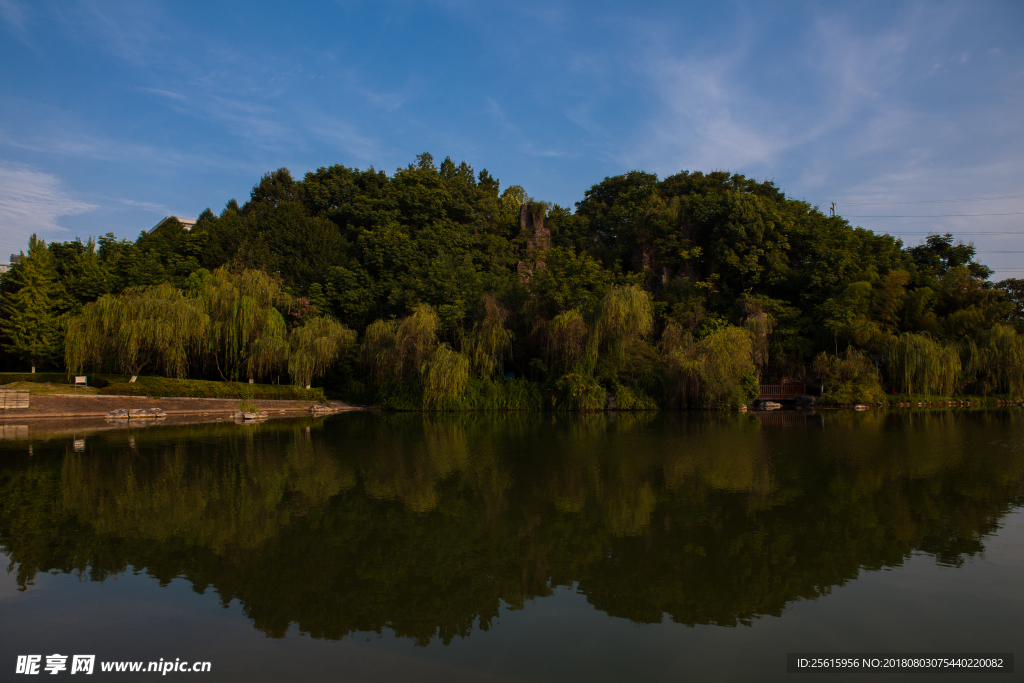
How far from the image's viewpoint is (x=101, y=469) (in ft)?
43.0

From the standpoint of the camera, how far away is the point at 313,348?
30.8 meters

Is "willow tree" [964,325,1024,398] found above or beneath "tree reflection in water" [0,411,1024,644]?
above

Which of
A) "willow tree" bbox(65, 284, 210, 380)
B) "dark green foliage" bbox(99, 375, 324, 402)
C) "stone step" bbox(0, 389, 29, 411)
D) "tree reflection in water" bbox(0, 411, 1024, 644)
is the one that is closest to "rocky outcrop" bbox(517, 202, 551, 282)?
"dark green foliage" bbox(99, 375, 324, 402)

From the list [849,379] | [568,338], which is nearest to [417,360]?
[568,338]

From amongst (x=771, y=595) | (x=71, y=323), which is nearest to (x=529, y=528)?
(x=771, y=595)

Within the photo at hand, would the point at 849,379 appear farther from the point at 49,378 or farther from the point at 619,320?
the point at 49,378

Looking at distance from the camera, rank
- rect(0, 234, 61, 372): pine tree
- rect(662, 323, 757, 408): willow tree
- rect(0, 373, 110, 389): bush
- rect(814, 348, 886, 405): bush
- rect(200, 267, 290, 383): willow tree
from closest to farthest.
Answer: rect(0, 373, 110, 389): bush → rect(200, 267, 290, 383): willow tree → rect(662, 323, 757, 408): willow tree → rect(814, 348, 886, 405): bush → rect(0, 234, 61, 372): pine tree

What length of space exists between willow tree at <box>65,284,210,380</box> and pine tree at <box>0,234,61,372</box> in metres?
7.75

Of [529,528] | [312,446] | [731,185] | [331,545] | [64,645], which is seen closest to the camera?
[64,645]

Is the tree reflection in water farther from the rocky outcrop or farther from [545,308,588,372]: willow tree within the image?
the rocky outcrop

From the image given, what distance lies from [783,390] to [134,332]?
33745mm

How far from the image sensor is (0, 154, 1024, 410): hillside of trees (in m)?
29.7

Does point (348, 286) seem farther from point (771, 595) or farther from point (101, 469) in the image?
point (771, 595)

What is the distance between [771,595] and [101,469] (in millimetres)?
13717
